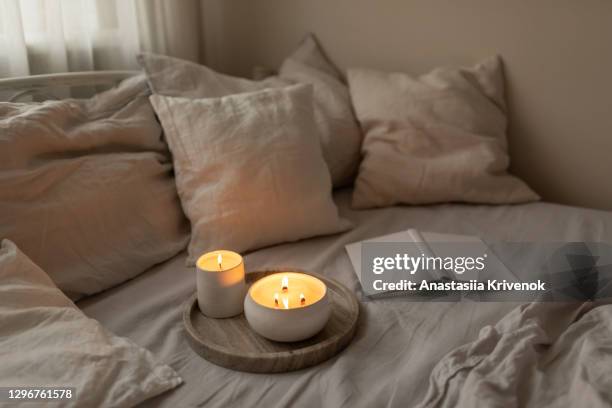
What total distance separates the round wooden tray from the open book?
0.12m

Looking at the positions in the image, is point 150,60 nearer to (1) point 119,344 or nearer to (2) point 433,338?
(1) point 119,344

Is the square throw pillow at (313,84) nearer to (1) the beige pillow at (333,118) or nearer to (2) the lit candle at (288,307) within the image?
(1) the beige pillow at (333,118)

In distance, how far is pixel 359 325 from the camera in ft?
3.08

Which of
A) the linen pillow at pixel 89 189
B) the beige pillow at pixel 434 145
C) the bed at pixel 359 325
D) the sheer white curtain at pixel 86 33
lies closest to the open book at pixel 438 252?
the bed at pixel 359 325

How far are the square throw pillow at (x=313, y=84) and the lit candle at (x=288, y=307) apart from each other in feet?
2.02

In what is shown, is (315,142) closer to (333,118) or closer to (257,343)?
(333,118)

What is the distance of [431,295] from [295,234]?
36 cm

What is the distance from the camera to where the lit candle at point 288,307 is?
823 mm

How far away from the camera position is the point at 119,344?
0.81 m

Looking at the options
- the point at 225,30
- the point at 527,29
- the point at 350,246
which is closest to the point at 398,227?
the point at 350,246

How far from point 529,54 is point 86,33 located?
1.22 meters

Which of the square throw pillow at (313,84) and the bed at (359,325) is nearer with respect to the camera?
the bed at (359,325)

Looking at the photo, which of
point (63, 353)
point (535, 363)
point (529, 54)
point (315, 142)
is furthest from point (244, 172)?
point (529, 54)

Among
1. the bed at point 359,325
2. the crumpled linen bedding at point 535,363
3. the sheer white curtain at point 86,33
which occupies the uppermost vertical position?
the sheer white curtain at point 86,33
